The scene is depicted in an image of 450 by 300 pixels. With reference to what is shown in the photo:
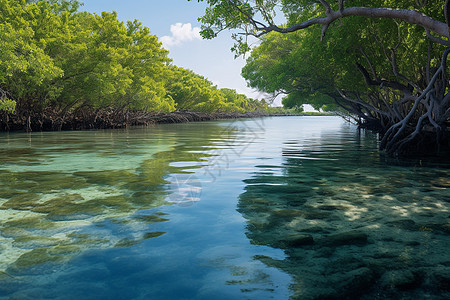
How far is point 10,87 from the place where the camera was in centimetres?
2089

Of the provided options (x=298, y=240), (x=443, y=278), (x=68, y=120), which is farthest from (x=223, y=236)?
(x=68, y=120)

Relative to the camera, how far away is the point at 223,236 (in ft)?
11.8

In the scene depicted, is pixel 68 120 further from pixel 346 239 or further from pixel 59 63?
pixel 346 239

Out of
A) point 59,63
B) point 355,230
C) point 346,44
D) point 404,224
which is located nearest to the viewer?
point 355,230

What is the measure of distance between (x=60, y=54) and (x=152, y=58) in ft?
42.1

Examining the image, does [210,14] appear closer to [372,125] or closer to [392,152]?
[392,152]

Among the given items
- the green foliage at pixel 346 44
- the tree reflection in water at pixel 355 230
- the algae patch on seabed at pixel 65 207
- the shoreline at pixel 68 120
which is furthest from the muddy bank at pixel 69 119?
the tree reflection in water at pixel 355 230

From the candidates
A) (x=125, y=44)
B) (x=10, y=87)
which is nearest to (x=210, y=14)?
(x=10, y=87)

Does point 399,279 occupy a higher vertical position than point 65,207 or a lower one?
lower

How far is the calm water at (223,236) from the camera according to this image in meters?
2.52

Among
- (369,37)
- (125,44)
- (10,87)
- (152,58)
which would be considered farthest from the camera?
(152,58)

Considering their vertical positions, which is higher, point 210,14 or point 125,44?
point 125,44

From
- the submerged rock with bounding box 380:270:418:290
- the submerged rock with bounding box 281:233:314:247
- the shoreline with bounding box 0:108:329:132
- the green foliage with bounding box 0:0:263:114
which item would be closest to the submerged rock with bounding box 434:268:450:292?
the submerged rock with bounding box 380:270:418:290

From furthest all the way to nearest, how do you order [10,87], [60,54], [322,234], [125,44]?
[125,44] → [60,54] → [10,87] → [322,234]
